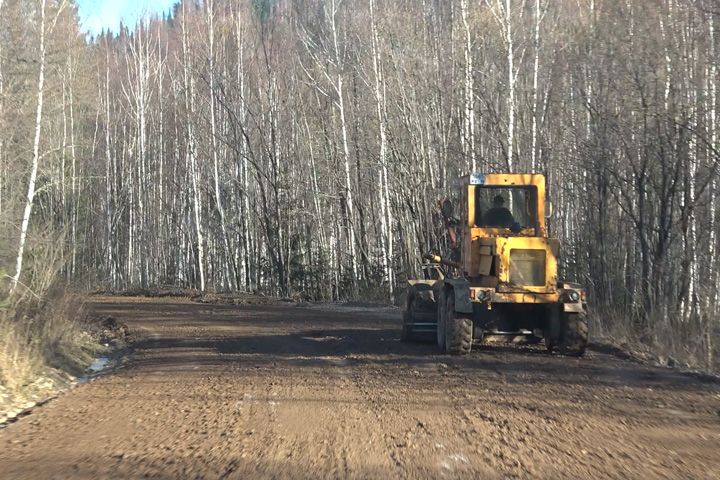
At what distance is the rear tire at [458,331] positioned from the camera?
40.5 feet

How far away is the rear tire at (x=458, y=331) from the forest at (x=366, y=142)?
4281mm

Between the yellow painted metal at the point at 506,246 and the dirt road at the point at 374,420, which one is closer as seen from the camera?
the dirt road at the point at 374,420

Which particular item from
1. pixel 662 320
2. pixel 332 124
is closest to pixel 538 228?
pixel 662 320

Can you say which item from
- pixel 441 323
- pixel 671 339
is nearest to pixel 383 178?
pixel 441 323

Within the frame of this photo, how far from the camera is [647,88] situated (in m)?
18.2

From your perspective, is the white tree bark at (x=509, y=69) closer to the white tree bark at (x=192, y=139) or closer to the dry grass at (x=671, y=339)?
the dry grass at (x=671, y=339)

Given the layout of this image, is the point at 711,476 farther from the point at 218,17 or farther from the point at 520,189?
the point at 218,17

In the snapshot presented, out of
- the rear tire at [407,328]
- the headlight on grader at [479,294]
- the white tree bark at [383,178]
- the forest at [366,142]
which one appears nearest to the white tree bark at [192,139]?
the forest at [366,142]

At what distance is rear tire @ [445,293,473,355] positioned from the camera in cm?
1235

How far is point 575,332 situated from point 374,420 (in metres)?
5.06

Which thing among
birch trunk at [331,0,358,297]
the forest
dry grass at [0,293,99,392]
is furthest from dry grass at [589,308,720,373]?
birch trunk at [331,0,358,297]

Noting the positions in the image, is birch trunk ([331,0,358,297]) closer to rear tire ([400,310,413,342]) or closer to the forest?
the forest

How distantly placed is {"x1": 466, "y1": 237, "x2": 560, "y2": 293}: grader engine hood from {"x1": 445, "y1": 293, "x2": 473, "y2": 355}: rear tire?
808 mm

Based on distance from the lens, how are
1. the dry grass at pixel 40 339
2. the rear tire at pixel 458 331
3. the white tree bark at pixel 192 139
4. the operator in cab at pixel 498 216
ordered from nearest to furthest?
the dry grass at pixel 40 339
the rear tire at pixel 458 331
the operator in cab at pixel 498 216
the white tree bark at pixel 192 139
